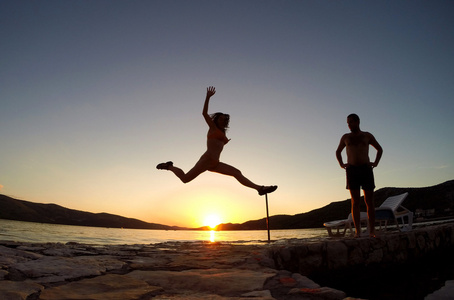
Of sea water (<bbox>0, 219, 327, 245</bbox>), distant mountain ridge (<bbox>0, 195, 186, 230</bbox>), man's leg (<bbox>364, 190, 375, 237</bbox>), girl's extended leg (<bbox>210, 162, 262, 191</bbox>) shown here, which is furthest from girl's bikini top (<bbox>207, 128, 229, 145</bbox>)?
distant mountain ridge (<bbox>0, 195, 186, 230</bbox>)

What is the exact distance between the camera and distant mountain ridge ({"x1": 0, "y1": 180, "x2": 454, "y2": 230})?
35156mm

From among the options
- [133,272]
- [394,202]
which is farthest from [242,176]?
[394,202]

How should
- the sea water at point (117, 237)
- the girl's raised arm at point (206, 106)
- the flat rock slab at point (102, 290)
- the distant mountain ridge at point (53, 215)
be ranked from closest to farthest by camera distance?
the flat rock slab at point (102, 290), the girl's raised arm at point (206, 106), the sea water at point (117, 237), the distant mountain ridge at point (53, 215)

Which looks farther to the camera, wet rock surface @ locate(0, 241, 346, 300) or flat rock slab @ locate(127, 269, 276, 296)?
flat rock slab @ locate(127, 269, 276, 296)

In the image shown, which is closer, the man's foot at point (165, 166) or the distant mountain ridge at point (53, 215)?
the man's foot at point (165, 166)

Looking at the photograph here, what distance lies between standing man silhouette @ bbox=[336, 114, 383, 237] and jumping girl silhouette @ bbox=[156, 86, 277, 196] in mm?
1506

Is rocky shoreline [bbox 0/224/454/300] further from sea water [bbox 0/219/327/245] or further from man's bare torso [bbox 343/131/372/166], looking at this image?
sea water [bbox 0/219/327/245]

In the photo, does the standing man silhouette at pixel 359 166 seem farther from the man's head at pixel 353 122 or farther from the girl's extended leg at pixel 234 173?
the girl's extended leg at pixel 234 173

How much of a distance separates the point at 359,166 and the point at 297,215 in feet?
199

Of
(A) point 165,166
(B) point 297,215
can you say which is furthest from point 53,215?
(A) point 165,166

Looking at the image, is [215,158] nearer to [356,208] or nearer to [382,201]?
[356,208]

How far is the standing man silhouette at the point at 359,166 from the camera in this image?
5273 millimetres

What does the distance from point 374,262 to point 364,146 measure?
2.12 metres

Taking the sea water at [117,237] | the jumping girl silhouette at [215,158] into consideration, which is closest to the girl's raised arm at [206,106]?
the jumping girl silhouette at [215,158]
